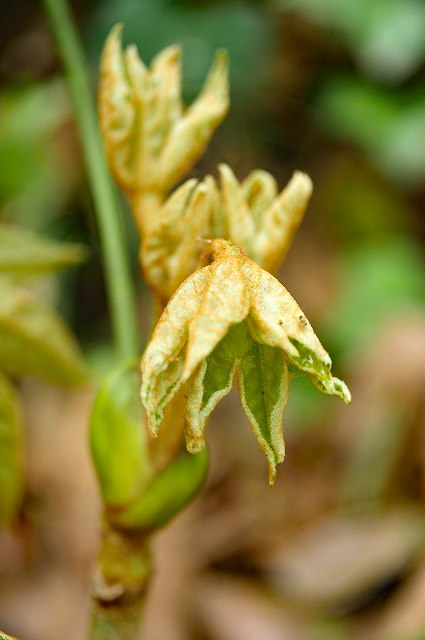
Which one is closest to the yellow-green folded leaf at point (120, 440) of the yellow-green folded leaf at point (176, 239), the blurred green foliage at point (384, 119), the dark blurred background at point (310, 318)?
the yellow-green folded leaf at point (176, 239)

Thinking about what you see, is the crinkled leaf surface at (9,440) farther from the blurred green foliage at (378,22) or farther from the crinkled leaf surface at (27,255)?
the blurred green foliage at (378,22)

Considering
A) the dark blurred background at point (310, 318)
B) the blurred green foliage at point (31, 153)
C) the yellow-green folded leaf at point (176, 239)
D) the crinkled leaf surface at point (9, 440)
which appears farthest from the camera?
the blurred green foliage at point (31, 153)

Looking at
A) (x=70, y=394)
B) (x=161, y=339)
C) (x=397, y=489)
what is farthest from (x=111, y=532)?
(x=70, y=394)

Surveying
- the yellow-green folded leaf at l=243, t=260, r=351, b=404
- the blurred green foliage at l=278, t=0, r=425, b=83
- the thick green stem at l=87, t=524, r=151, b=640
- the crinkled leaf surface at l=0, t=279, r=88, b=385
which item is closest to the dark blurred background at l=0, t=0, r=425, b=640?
the blurred green foliage at l=278, t=0, r=425, b=83

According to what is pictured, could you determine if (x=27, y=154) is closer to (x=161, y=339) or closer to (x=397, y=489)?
(x=397, y=489)

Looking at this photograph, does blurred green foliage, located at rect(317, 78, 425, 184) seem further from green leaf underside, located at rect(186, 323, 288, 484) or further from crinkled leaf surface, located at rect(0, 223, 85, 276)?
green leaf underside, located at rect(186, 323, 288, 484)
